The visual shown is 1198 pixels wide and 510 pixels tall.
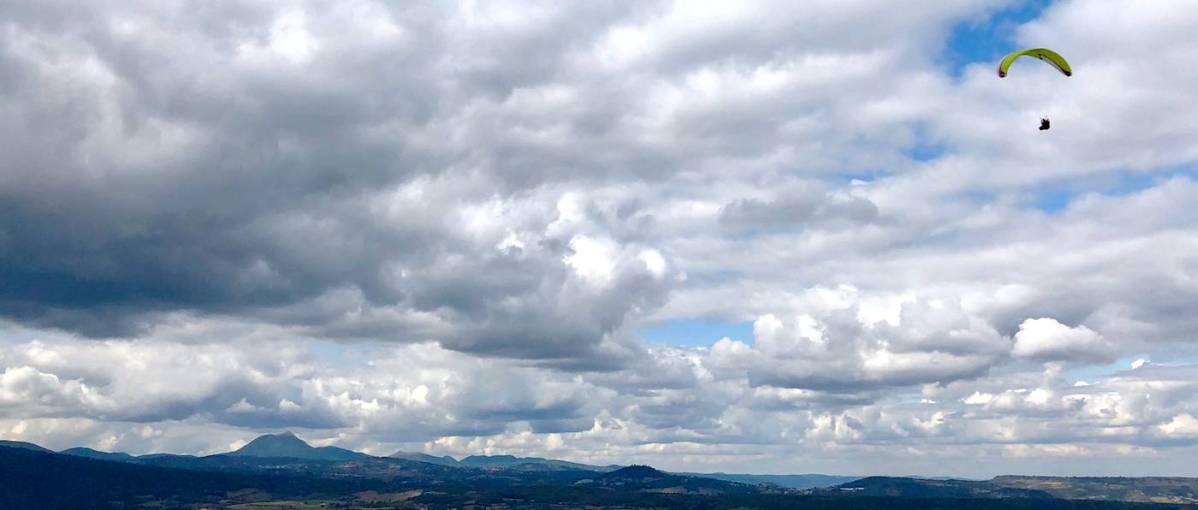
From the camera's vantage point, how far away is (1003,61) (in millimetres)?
140250

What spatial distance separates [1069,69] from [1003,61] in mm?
9085

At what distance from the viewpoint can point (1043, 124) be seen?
440 ft

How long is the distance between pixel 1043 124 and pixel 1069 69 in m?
8.30

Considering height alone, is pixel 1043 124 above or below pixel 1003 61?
below

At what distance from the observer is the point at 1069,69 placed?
5290 inches

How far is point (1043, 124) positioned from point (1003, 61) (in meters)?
11.8
